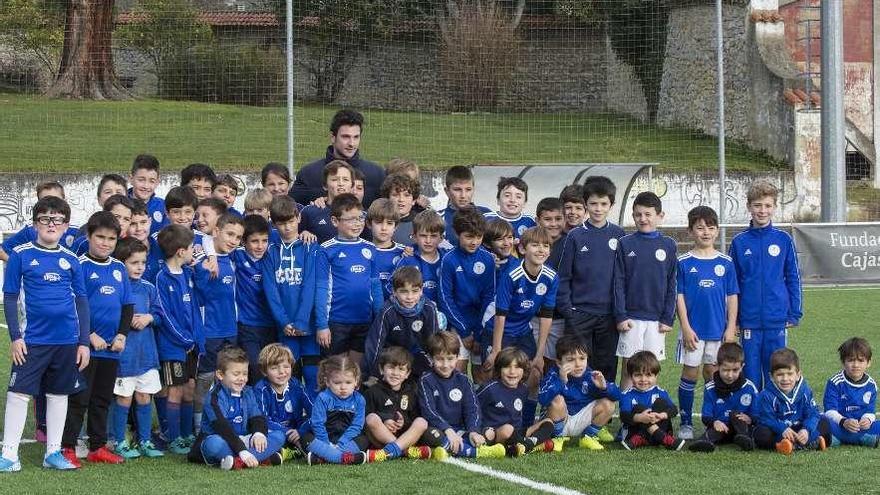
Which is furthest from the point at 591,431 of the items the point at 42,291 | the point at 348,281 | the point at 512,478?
the point at 42,291

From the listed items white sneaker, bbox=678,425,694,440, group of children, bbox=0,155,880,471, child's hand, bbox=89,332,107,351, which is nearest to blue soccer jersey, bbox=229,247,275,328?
group of children, bbox=0,155,880,471

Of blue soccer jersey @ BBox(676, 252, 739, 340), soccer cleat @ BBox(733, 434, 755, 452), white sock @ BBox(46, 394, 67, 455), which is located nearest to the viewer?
white sock @ BBox(46, 394, 67, 455)

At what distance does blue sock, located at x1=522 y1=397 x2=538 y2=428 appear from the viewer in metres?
7.64

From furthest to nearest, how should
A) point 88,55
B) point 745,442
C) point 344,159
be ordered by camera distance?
point 88,55 < point 344,159 < point 745,442

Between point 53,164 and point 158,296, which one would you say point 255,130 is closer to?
point 53,164

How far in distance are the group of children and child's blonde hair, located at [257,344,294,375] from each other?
13 millimetres

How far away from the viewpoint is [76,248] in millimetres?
7508

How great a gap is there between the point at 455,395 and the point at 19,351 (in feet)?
7.86

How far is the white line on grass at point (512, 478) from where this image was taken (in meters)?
6.05

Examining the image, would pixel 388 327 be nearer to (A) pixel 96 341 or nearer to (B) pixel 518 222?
(B) pixel 518 222

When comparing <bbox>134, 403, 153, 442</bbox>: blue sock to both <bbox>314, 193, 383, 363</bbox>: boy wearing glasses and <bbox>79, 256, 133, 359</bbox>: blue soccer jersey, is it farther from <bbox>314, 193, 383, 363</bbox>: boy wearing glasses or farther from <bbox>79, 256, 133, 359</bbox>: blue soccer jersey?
<bbox>314, 193, 383, 363</bbox>: boy wearing glasses

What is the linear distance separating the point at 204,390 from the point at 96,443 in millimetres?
866

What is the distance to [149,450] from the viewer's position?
283 inches

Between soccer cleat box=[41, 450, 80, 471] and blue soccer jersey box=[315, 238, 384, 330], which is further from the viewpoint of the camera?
blue soccer jersey box=[315, 238, 384, 330]
